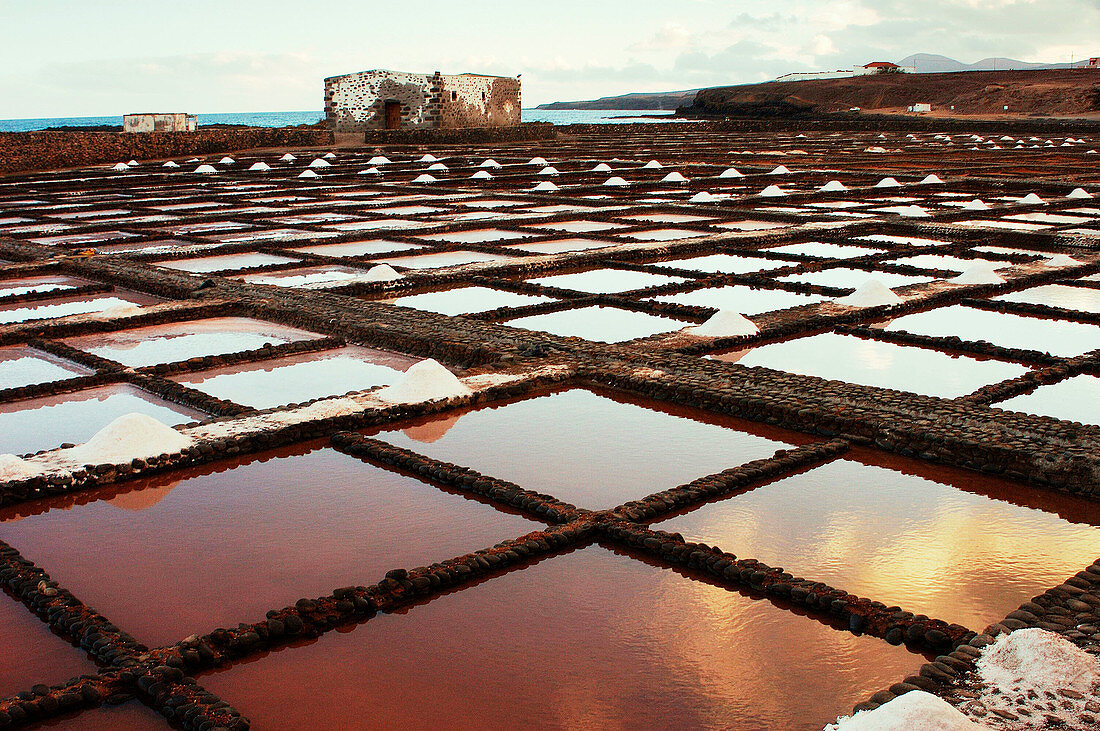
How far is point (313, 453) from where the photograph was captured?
242 centimetres

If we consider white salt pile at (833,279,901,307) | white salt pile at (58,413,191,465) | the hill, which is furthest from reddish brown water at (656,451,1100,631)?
the hill

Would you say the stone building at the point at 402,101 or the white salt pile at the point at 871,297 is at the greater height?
the stone building at the point at 402,101

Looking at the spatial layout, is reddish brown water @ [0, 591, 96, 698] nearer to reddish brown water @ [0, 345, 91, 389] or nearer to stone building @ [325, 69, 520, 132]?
reddish brown water @ [0, 345, 91, 389]

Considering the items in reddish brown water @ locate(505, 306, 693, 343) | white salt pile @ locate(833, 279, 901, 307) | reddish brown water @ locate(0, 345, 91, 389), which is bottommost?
reddish brown water @ locate(0, 345, 91, 389)

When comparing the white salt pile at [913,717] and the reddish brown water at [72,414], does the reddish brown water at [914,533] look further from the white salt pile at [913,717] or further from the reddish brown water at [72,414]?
the reddish brown water at [72,414]

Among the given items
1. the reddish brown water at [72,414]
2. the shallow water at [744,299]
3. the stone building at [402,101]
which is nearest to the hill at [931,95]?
the stone building at [402,101]

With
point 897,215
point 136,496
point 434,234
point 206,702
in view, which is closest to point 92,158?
point 434,234

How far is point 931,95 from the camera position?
38.8 metres

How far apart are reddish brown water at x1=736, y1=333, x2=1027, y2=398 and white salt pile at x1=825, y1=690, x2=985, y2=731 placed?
5.59 ft

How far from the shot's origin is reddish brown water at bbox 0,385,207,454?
8.39 ft

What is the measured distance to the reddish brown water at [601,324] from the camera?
364cm

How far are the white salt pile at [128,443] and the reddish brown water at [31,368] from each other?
84 centimetres

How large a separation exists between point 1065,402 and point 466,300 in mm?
2334

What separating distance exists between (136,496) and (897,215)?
19.7 ft
